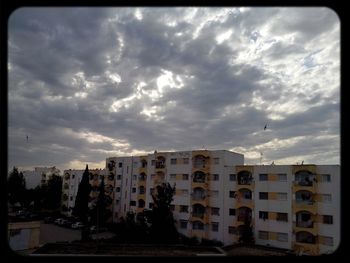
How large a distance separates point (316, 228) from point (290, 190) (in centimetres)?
202

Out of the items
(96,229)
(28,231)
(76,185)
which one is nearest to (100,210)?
(96,229)

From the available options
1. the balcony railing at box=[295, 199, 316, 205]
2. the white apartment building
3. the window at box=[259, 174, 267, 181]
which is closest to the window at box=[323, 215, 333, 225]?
the balcony railing at box=[295, 199, 316, 205]

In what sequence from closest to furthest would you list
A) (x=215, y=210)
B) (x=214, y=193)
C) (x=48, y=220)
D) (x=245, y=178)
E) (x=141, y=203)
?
1. (x=245, y=178)
2. (x=215, y=210)
3. (x=214, y=193)
4. (x=141, y=203)
5. (x=48, y=220)

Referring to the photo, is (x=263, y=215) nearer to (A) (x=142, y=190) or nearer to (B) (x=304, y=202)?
(B) (x=304, y=202)

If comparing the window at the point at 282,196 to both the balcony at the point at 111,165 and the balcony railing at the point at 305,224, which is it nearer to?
the balcony railing at the point at 305,224

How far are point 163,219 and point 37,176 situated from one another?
23.9 m

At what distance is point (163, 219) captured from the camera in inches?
717

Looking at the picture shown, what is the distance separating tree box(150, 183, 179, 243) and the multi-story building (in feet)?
3.10

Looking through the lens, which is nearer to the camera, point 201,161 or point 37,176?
point 201,161

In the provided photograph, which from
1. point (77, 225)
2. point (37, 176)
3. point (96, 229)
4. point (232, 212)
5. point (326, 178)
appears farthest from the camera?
point (37, 176)

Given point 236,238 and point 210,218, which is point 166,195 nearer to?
point 210,218

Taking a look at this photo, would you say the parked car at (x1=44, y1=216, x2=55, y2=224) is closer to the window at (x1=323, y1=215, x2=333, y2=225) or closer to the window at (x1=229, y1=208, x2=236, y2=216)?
the window at (x1=229, y1=208, x2=236, y2=216)
